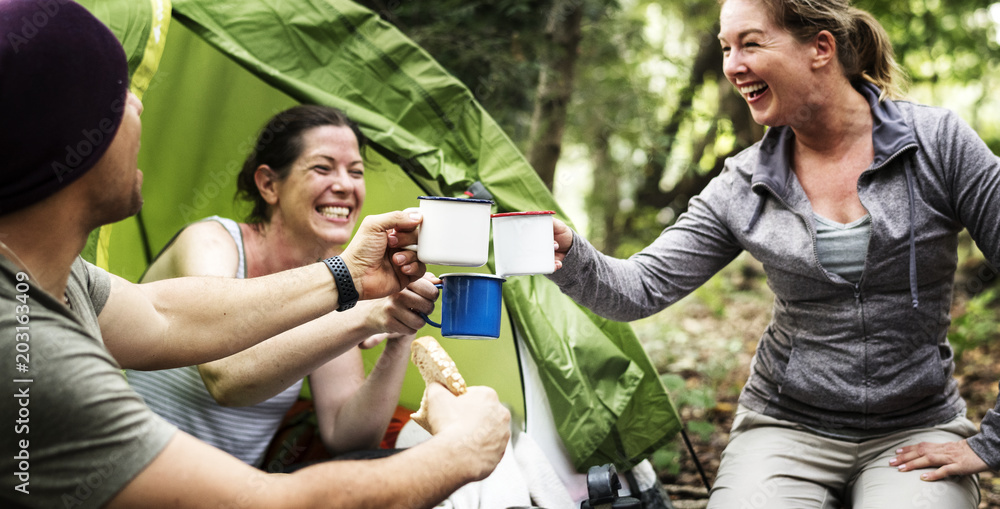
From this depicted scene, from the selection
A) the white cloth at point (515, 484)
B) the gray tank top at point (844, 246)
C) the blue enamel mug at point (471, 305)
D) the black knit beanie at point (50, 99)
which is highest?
the black knit beanie at point (50, 99)

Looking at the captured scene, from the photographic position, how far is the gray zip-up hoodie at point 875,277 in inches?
78.2

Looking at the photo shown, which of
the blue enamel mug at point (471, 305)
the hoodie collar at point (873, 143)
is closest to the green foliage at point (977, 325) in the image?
the hoodie collar at point (873, 143)

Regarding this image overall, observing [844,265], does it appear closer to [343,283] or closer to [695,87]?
[343,283]

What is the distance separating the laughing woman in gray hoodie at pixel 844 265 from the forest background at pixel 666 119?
32 cm

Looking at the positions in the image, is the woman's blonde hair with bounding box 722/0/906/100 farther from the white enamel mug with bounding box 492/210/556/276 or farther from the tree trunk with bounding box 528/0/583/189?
the tree trunk with bounding box 528/0/583/189

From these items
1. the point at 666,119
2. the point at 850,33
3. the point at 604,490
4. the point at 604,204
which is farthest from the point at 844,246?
the point at 604,204

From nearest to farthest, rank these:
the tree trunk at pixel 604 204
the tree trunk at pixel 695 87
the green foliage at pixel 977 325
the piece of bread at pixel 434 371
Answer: the piece of bread at pixel 434 371 → the green foliage at pixel 977 325 → the tree trunk at pixel 695 87 → the tree trunk at pixel 604 204

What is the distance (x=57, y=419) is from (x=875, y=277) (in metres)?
1.90

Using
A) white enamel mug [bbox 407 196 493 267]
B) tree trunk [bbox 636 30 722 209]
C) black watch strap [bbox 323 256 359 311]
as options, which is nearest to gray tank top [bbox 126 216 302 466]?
black watch strap [bbox 323 256 359 311]

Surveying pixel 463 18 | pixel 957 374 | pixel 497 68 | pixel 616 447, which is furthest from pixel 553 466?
pixel 957 374

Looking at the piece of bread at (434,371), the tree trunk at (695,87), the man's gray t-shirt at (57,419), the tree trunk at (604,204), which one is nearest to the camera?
the man's gray t-shirt at (57,419)

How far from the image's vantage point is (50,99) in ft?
3.68

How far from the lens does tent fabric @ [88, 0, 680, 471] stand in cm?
239

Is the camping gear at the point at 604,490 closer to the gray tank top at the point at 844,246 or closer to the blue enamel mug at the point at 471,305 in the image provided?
the blue enamel mug at the point at 471,305
